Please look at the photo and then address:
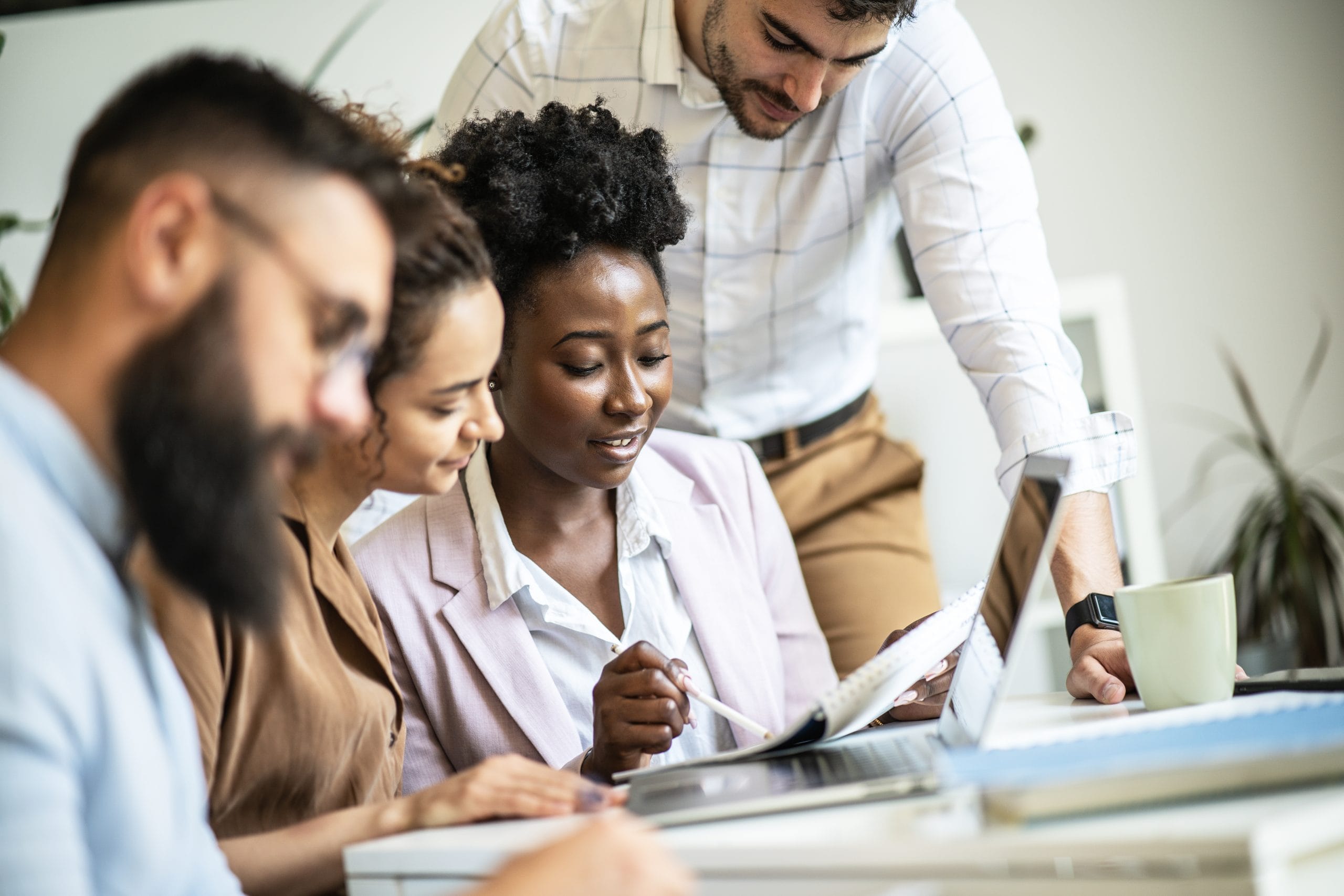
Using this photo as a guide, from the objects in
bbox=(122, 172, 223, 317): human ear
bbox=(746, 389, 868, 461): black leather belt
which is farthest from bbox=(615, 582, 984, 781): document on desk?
bbox=(746, 389, 868, 461): black leather belt

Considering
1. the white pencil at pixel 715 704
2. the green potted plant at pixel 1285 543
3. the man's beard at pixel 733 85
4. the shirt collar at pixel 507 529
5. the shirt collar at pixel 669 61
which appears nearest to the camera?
the white pencil at pixel 715 704

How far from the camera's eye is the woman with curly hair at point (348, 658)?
906mm

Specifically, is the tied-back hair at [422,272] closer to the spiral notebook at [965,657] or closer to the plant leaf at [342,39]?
the spiral notebook at [965,657]

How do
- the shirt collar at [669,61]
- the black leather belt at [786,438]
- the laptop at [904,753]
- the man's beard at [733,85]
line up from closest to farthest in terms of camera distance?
the laptop at [904,753] → the man's beard at [733,85] → the shirt collar at [669,61] → the black leather belt at [786,438]

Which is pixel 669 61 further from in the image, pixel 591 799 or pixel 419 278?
pixel 591 799

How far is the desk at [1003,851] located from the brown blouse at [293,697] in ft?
0.71

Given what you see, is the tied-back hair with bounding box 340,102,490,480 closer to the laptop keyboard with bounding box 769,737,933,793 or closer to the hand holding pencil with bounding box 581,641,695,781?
the hand holding pencil with bounding box 581,641,695,781

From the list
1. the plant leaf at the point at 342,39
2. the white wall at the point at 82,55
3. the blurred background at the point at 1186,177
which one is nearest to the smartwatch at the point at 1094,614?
the blurred background at the point at 1186,177

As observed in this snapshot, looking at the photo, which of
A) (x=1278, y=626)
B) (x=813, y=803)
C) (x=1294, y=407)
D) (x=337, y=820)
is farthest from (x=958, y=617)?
(x=1294, y=407)

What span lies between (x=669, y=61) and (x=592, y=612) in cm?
78

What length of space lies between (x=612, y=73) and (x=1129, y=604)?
106 cm

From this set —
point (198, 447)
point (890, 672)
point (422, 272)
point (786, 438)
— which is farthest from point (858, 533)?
point (198, 447)

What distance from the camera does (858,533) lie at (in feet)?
6.12

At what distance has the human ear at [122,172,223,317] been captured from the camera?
2.16ft
